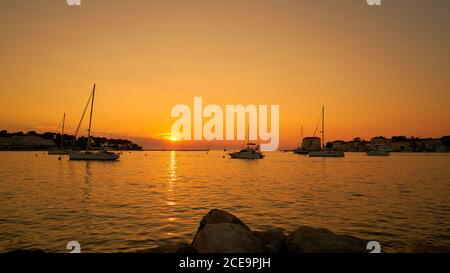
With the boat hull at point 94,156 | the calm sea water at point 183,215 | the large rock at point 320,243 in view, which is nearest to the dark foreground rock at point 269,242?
the large rock at point 320,243

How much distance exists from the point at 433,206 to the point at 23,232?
936 inches

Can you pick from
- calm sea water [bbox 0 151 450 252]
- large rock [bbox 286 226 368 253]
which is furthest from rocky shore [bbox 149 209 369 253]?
calm sea water [bbox 0 151 450 252]

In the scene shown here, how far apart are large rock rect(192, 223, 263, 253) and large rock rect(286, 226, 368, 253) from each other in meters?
1.21

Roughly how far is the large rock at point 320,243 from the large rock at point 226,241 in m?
1.21

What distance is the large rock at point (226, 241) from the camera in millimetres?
7766

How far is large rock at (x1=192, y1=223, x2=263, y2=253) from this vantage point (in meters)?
7.77

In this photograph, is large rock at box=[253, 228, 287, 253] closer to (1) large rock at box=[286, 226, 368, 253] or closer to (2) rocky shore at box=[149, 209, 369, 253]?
(2) rocky shore at box=[149, 209, 369, 253]

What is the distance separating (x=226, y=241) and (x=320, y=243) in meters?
2.53

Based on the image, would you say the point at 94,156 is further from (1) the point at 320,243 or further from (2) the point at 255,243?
(1) the point at 320,243

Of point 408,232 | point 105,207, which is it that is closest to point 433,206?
point 408,232

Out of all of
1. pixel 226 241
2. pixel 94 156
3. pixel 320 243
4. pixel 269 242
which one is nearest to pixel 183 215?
pixel 269 242

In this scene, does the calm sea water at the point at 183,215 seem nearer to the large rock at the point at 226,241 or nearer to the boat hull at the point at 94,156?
the large rock at the point at 226,241
